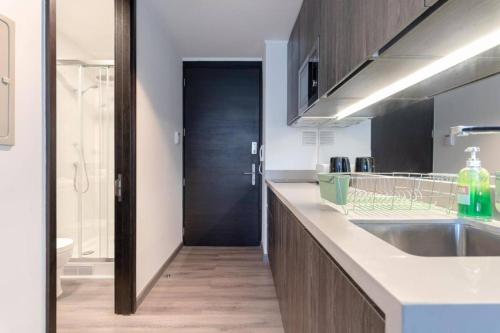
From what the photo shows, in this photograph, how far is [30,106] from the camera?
50.5 inches

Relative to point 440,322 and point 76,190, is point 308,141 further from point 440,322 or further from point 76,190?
point 440,322

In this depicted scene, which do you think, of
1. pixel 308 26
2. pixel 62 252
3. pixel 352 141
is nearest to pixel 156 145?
pixel 62 252

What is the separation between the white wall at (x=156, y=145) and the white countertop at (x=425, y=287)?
2.01 metres

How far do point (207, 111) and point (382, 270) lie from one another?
12.3 feet

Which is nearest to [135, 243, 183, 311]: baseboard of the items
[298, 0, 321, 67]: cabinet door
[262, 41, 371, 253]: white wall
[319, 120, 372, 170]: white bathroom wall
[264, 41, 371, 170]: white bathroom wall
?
[262, 41, 371, 253]: white wall

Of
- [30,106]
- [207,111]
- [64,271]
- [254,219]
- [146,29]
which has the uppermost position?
[146,29]

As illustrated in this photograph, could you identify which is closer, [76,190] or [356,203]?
[356,203]

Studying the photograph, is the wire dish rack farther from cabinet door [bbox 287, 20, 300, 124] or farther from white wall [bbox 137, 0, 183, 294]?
white wall [bbox 137, 0, 183, 294]

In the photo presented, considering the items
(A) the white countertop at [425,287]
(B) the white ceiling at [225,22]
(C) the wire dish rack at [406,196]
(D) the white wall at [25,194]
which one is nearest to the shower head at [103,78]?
(B) the white ceiling at [225,22]

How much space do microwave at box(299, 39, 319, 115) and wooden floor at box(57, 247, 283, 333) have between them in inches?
57.5

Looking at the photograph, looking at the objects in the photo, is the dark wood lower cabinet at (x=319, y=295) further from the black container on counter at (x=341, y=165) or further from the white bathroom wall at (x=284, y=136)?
the white bathroom wall at (x=284, y=136)

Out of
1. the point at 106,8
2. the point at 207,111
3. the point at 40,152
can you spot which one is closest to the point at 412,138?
the point at 40,152

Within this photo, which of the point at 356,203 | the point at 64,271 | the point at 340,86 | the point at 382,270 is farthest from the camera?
the point at 64,271

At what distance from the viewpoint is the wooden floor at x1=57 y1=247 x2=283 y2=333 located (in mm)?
2148
